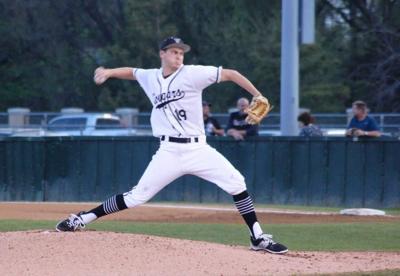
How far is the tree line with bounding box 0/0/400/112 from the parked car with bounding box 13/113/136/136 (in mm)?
10371

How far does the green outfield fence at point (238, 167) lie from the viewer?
746 inches

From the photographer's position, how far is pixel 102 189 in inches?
794

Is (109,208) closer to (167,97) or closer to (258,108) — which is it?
(167,97)

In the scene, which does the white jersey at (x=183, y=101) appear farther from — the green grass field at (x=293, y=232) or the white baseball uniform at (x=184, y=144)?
the green grass field at (x=293, y=232)

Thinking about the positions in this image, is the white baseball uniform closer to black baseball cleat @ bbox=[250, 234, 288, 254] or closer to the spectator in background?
black baseball cleat @ bbox=[250, 234, 288, 254]

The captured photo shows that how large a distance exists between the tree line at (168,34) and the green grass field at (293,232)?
25.4 m

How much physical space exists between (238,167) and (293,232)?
241 inches

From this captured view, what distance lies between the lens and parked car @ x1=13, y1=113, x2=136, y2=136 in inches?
1094

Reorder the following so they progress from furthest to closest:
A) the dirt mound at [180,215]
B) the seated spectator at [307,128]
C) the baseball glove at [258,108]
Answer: the seated spectator at [307,128] → the dirt mound at [180,215] → the baseball glove at [258,108]

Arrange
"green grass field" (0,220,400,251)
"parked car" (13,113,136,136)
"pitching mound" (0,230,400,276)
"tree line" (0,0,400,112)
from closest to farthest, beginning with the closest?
"pitching mound" (0,230,400,276), "green grass field" (0,220,400,251), "parked car" (13,113,136,136), "tree line" (0,0,400,112)

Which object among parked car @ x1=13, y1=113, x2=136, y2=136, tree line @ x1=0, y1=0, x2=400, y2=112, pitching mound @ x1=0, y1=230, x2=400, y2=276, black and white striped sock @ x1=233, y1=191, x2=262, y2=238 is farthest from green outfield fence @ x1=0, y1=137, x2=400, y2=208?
tree line @ x1=0, y1=0, x2=400, y2=112

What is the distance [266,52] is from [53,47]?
9.64 meters

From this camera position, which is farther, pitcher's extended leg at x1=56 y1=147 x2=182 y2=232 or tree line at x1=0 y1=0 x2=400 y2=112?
tree line at x1=0 y1=0 x2=400 y2=112

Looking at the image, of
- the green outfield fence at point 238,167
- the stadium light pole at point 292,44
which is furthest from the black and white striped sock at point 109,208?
the stadium light pole at point 292,44
